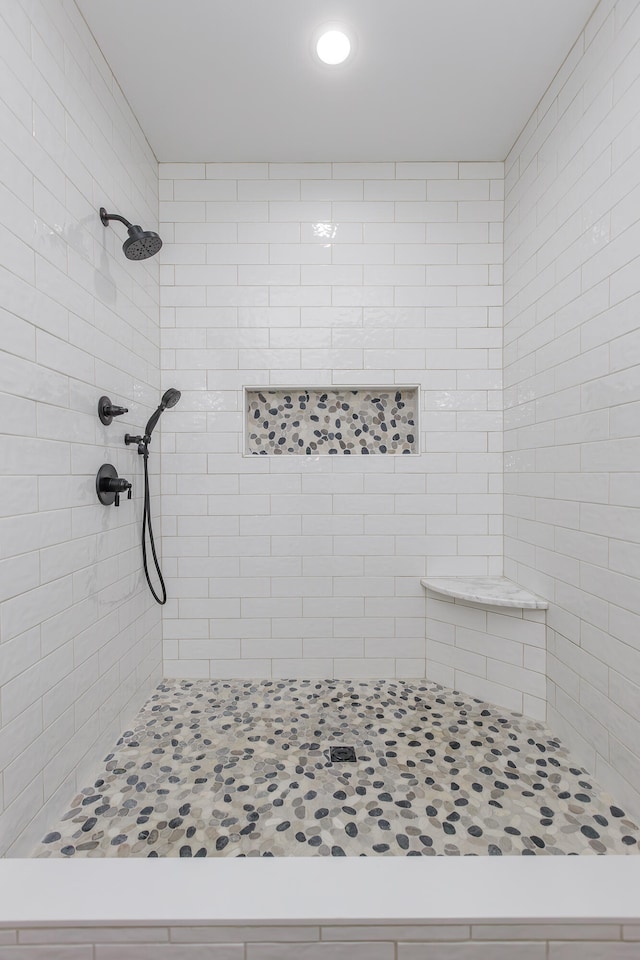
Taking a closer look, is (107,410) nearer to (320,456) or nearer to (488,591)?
(320,456)

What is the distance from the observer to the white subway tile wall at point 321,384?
2471 millimetres

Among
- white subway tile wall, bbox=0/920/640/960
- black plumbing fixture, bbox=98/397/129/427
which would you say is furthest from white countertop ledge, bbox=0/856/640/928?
black plumbing fixture, bbox=98/397/129/427

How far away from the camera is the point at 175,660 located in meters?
2.51

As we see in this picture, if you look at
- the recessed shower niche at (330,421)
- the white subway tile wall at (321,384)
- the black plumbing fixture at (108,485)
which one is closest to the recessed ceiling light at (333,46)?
the white subway tile wall at (321,384)

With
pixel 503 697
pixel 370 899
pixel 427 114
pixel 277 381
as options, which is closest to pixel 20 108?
pixel 277 381

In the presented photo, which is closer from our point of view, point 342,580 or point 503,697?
point 503,697

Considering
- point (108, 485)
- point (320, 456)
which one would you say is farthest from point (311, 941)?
point (320, 456)

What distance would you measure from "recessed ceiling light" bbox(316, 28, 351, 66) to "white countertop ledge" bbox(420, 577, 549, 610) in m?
2.29

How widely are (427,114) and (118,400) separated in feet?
6.28

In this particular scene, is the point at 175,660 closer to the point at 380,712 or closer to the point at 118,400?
the point at 380,712

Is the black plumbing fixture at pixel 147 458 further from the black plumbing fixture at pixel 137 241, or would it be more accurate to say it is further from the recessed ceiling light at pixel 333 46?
the recessed ceiling light at pixel 333 46

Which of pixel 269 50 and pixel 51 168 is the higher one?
pixel 269 50

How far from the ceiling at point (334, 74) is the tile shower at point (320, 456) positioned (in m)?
0.12

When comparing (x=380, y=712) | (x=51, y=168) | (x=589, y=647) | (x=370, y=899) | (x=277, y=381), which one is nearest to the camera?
(x=370, y=899)
